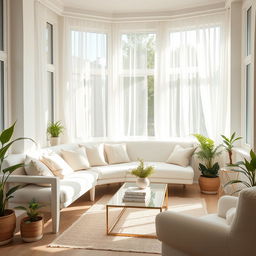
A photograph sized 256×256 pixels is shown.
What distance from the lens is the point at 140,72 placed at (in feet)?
21.0

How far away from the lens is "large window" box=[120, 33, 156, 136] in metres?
6.37

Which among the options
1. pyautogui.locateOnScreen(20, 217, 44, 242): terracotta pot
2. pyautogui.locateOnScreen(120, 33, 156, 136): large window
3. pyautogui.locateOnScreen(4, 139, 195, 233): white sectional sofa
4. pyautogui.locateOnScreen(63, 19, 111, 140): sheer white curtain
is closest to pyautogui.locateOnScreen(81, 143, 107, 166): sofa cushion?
pyautogui.locateOnScreen(4, 139, 195, 233): white sectional sofa

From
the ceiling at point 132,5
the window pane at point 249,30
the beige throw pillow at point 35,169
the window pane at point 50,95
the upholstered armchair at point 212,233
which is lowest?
the upholstered armchair at point 212,233

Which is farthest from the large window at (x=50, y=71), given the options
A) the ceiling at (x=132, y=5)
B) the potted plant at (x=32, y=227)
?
the potted plant at (x=32, y=227)

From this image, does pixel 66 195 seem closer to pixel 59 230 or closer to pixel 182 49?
pixel 59 230

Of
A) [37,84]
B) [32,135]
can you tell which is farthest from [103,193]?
[37,84]

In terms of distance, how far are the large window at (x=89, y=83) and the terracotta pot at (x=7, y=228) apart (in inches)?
116

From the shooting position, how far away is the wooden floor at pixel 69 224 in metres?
3.07

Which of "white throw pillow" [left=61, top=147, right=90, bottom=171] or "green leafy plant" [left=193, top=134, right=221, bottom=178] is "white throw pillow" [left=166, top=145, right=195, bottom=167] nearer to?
"green leafy plant" [left=193, top=134, right=221, bottom=178]

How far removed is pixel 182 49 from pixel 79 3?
2110 millimetres

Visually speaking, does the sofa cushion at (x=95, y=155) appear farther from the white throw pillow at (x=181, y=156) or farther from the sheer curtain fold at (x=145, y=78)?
the white throw pillow at (x=181, y=156)

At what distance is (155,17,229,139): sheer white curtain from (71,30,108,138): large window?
3.63 ft

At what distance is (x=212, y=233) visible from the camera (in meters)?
2.09

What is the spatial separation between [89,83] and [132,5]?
1.68 m
